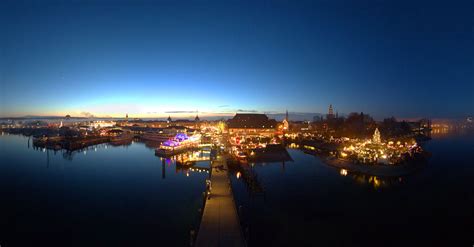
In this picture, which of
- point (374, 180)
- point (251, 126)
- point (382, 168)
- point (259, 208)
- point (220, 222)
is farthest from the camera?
point (251, 126)

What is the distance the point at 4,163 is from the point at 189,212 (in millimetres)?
35027

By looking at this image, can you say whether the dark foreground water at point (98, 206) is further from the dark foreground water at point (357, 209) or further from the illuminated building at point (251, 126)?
the illuminated building at point (251, 126)

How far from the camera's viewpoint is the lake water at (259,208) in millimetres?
13664

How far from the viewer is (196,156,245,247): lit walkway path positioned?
34.6ft

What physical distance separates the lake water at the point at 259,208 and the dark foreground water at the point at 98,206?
6 centimetres

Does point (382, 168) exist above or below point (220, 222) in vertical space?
below

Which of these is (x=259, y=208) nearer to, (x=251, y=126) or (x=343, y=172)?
(x=343, y=172)

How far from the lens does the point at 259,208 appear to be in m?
17.3

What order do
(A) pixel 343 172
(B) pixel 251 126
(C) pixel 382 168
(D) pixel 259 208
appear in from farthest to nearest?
(B) pixel 251 126, (A) pixel 343 172, (C) pixel 382 168, (D) pixel 259 208

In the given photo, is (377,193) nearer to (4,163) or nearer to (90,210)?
(90,210)

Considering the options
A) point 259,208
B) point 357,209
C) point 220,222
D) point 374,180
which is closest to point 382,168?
point 374,180

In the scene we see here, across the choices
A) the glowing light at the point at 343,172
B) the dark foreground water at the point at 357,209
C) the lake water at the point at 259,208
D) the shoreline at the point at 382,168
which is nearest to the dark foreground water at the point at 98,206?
the lake water at the point at 259,208

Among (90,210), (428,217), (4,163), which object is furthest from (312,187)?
(4,163)

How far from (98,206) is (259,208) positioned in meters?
11.3
